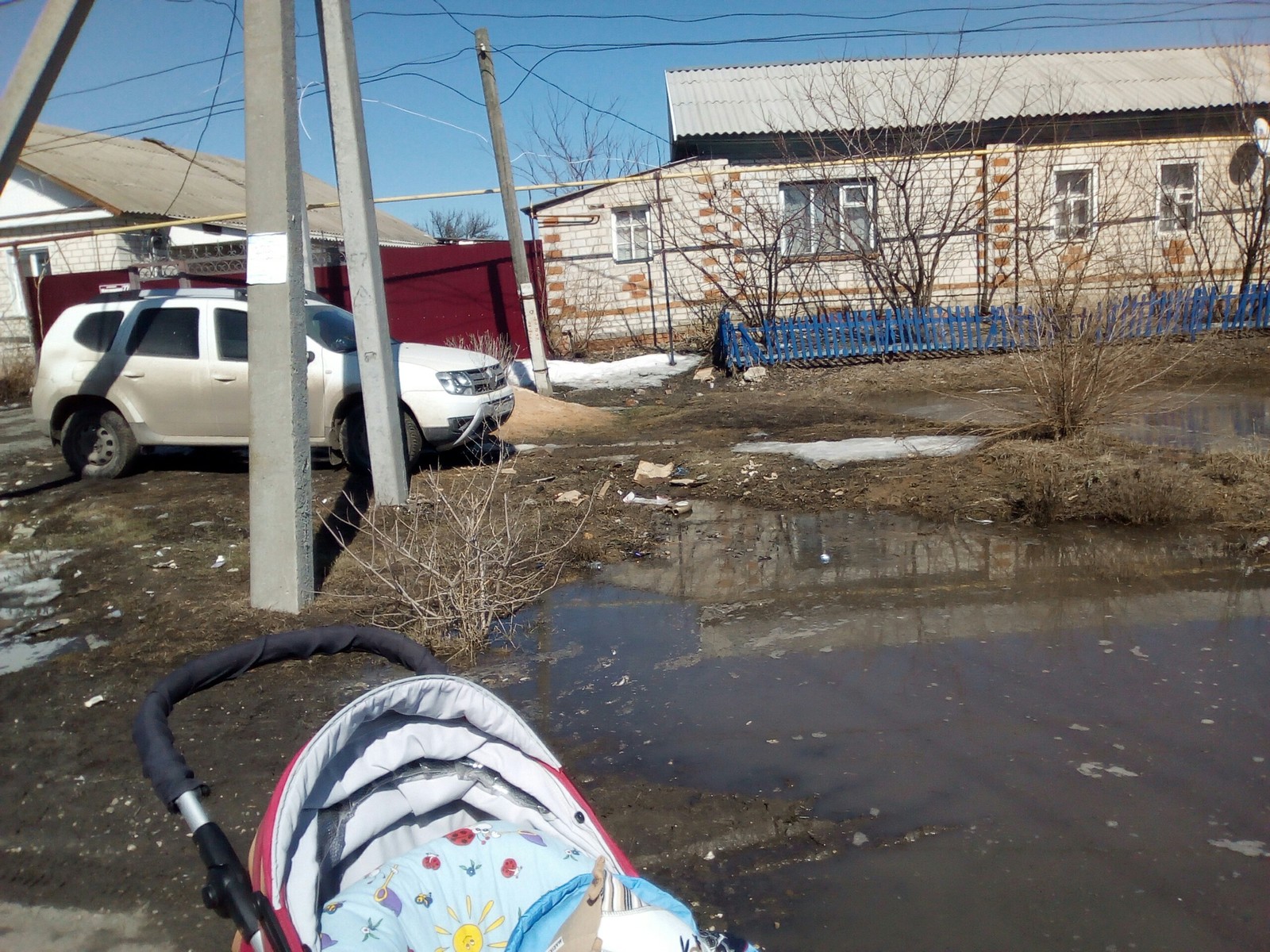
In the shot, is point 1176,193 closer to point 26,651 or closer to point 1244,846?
point 1244,846

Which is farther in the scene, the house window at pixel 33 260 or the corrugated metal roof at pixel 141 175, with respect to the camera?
the house window at pixel 33 260

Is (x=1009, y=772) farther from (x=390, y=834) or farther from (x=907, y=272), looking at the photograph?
(x=907, y=272)

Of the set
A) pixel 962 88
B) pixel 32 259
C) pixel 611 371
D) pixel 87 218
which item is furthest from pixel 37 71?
pixel 962 88

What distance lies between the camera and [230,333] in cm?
934

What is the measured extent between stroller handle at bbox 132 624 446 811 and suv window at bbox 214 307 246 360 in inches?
262

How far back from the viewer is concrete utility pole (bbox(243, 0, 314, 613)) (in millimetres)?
5602

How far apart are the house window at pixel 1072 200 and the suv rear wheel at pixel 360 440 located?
1296 cm

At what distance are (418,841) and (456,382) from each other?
6708 mm

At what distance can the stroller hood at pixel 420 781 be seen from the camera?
2.67 m

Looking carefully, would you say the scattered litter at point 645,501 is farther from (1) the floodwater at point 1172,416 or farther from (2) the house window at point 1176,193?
(2) the house window at point 1176,193

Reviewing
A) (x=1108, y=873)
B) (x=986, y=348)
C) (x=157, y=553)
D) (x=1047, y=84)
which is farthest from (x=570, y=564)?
(x=1047, y=84)

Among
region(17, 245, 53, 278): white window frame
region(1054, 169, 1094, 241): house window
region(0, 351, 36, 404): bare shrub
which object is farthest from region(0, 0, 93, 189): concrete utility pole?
region(17, 245, 53, 278): white window frame

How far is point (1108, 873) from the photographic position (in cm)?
321

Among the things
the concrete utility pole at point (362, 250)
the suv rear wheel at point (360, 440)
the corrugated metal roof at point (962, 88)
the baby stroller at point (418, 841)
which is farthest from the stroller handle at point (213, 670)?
the corrugated metal roof at point (962, 88)
